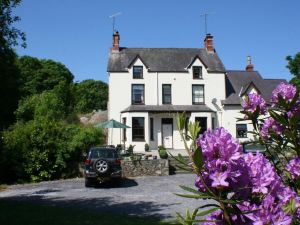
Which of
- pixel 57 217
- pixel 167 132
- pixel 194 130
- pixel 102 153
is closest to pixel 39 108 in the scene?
pixel 167 132

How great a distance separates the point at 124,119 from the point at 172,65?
6.76m

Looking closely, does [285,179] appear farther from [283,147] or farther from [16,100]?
[16,100]

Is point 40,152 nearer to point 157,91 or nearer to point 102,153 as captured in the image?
point 102,153

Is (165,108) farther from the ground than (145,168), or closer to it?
farther from the ground

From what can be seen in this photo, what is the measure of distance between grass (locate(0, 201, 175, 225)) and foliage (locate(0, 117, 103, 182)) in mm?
8622

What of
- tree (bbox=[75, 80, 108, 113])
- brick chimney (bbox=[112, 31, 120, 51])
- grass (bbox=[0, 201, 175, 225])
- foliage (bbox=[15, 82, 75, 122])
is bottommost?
grass (bbox=[0, 201, 175, 225])

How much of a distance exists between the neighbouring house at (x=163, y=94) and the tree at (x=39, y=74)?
3043 cm

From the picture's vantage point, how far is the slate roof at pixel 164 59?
1396 inches

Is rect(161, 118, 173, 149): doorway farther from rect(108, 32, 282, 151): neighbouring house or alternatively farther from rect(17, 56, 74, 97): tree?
rect(17, 56, 74, 97): tree

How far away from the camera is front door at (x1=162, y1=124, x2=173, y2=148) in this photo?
1367 inches

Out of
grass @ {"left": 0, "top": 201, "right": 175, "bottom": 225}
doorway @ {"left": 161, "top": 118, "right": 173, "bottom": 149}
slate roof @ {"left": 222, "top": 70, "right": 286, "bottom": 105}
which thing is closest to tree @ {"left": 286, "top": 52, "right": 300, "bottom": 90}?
slate roof @ {"left": 222, "top": 70, "right": 286, "bottom": 105}

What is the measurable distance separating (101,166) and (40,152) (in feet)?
17.7

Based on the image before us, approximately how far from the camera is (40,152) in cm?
2195

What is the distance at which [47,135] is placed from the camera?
22375 mm
